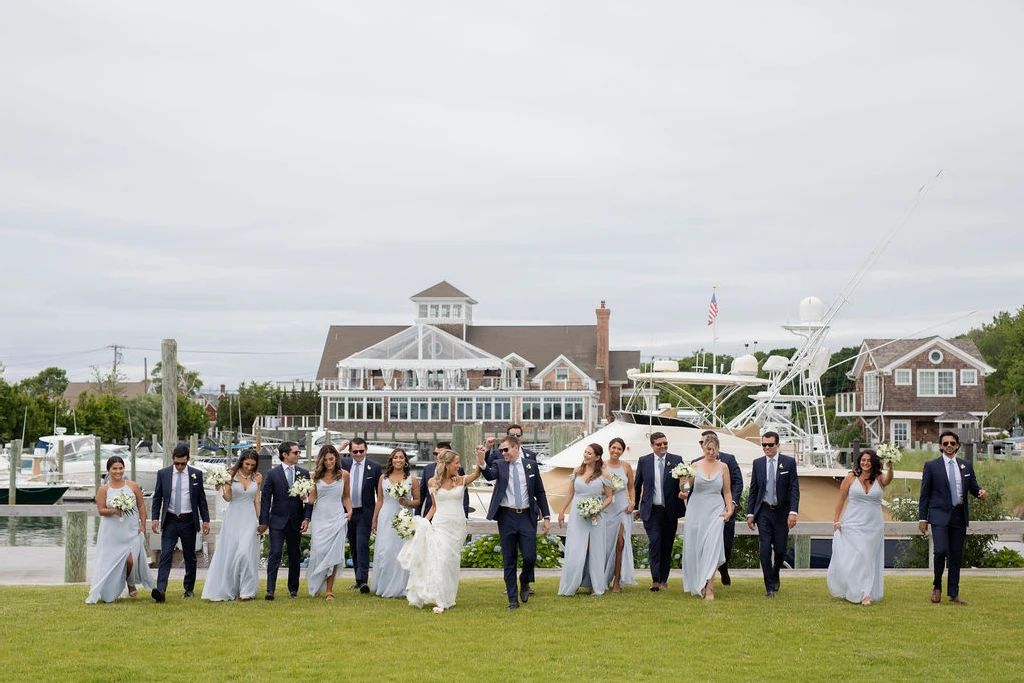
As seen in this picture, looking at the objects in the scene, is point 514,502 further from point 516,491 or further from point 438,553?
point 438,553

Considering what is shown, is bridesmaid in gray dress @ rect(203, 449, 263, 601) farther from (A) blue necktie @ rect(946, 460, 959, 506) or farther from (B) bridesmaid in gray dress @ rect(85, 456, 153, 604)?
(A) blue necktie @ rect(946, 460, 959, 506)

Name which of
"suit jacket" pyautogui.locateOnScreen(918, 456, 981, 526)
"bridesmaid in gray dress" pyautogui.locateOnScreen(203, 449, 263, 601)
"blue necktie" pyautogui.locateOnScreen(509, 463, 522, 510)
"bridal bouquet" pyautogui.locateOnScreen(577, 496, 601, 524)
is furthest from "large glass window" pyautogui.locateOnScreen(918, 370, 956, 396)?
"bridesmaid in gray dress" pyautogui.locateOnScreen(203, 449, 263, 601)

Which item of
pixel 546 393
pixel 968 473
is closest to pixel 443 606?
pixel 968 473

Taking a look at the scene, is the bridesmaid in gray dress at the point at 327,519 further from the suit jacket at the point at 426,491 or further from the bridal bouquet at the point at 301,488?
the suit jacket at the point at 426,491

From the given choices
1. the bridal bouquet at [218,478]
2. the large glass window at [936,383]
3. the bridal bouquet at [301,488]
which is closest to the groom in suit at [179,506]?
the bridal bouquet at [218,478]

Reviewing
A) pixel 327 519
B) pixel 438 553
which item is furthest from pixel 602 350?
pixel 438 553

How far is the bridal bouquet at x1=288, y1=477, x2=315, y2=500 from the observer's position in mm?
12844

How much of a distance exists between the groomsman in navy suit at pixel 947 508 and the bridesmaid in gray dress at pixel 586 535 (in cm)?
367

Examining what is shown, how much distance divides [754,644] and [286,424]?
83.4 m

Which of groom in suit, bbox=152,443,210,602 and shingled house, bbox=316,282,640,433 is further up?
shingled house, bbox=316,282,640,433

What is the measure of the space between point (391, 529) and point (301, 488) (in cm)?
123

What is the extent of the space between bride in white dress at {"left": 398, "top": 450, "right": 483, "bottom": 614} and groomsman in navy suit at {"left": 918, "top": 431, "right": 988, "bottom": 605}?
5242 mm

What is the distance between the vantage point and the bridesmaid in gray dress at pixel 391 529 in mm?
13141

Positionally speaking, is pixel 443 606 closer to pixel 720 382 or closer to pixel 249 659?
pixel 249 659
